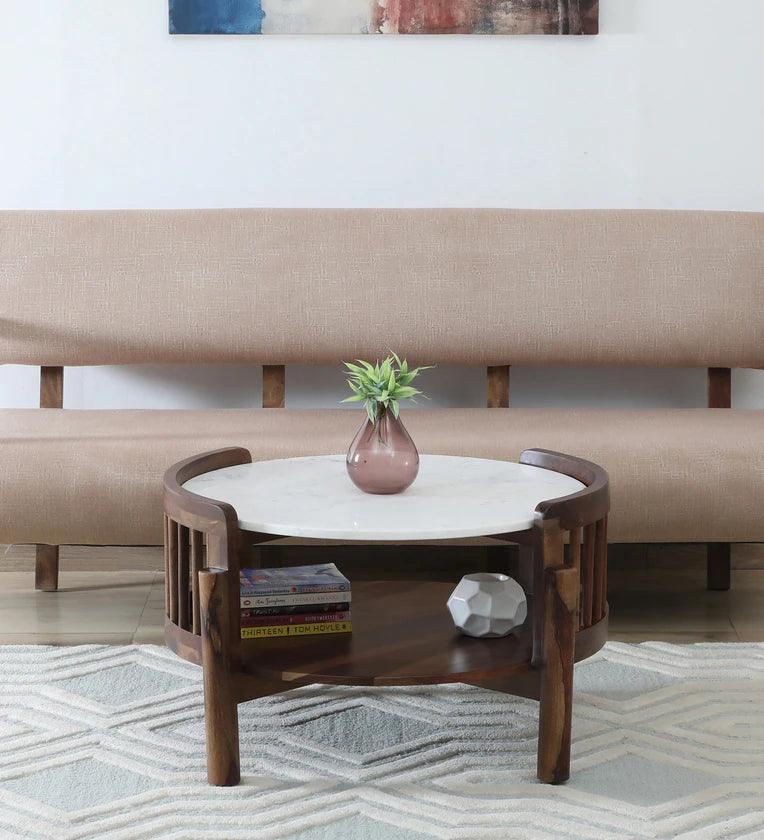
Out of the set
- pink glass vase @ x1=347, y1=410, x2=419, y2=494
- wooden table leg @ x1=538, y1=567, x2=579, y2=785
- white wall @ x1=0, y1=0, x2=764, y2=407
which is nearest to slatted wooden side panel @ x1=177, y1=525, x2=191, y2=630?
pink glass vase @ x1=347, y1=410, x2=419, y2=494

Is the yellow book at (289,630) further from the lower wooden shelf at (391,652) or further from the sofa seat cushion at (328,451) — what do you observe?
the sofa seat cushion at (328,451)

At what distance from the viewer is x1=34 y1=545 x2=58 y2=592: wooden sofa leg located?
8.57ft

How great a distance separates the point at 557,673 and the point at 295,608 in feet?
1.39

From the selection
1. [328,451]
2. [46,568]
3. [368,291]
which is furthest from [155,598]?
[368,291]

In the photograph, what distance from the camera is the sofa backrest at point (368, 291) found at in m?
2.65

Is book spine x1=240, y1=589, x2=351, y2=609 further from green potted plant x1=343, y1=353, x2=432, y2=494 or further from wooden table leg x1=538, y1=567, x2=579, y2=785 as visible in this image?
wooden table leg x1=538, y1=567, x2=579, y2=785

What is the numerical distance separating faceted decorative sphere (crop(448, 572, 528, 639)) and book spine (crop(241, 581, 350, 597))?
0.60 feet

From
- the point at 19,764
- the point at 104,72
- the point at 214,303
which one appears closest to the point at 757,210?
the point at 214,303

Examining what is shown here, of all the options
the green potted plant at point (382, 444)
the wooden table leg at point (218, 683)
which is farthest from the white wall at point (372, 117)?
the wooden table leg at point (218, 683)

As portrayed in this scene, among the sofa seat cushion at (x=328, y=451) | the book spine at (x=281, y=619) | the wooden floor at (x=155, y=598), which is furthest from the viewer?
the wooden floor at (x=155, y=598)

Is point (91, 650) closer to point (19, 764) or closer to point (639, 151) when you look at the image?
point (19, 764)

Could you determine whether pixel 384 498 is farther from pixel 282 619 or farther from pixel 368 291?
pixel 368 291

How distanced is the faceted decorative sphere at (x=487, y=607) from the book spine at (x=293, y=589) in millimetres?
184

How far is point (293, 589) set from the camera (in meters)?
1.72
